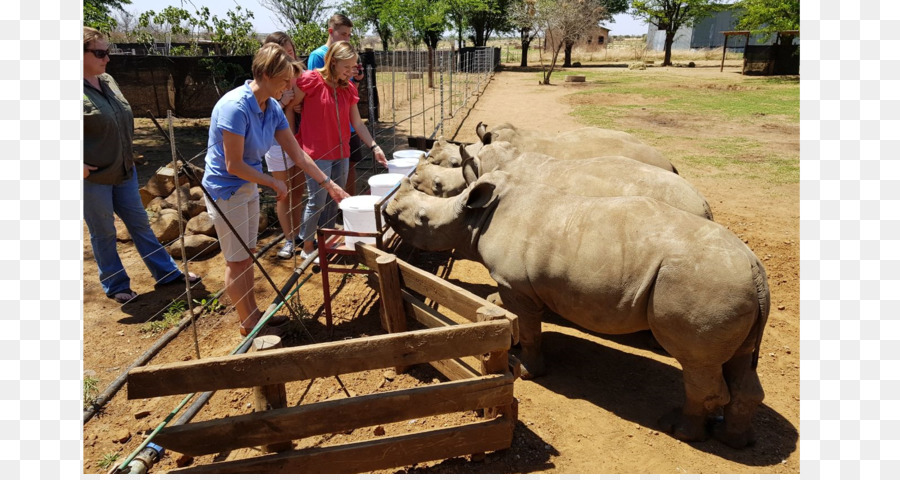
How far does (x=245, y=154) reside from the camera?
4477 mm

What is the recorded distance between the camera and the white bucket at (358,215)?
5.29m

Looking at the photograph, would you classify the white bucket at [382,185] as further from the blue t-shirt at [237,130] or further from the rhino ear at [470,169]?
the blue t-shirt at [237,130]

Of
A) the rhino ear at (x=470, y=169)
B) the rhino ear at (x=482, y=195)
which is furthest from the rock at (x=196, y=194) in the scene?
the rhino ear at (x=482, y=195)

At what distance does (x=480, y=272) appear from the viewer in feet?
23.5

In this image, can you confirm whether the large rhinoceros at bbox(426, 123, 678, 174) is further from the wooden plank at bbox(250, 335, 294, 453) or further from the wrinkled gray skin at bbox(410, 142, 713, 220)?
the wooden plank at bbox(250, 335, 294, 453)

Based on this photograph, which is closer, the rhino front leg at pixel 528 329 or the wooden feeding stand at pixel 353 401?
the wooden feeding stand at pixel 353 401

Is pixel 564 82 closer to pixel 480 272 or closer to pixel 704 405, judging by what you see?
pixel 480 272

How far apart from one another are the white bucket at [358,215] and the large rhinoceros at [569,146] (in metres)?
2.05

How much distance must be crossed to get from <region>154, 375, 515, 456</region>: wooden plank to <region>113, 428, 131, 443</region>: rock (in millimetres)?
1239

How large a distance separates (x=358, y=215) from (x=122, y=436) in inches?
102

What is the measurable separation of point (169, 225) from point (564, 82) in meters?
29.1

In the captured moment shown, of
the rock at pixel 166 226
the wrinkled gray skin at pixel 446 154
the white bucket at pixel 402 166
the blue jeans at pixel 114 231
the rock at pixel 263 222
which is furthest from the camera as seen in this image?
the rock at pixel 263 222

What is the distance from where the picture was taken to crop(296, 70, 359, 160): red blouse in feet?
19.7

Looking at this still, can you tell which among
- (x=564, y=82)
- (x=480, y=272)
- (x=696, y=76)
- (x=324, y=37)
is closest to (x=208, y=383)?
(x=480, y=272)
